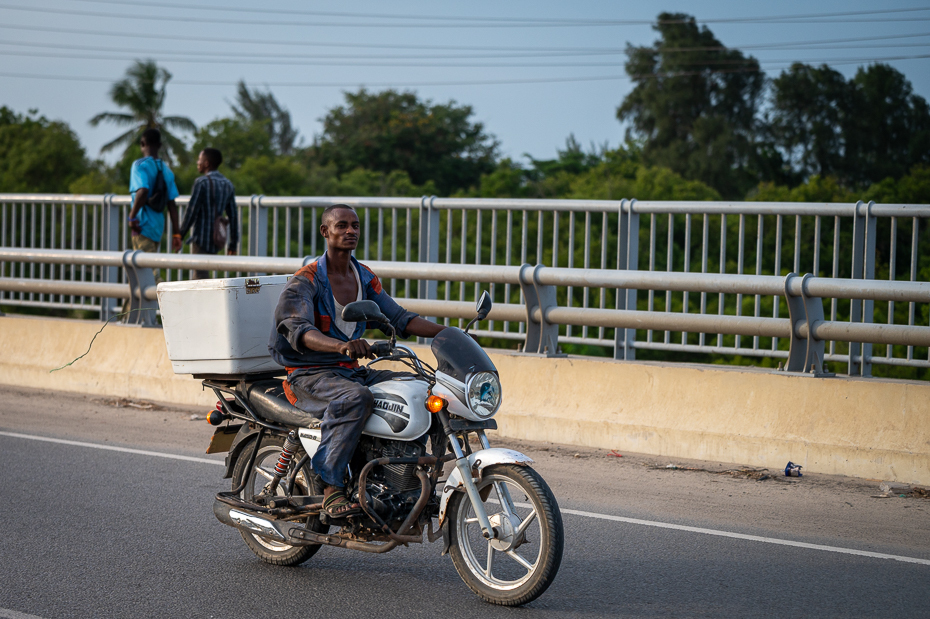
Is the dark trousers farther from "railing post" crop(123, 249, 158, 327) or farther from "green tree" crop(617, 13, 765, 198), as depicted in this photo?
"green tree" crop(617, 13, 765, 198)

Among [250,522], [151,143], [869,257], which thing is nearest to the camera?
[250,522]

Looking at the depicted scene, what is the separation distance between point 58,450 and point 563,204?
4.46 meters

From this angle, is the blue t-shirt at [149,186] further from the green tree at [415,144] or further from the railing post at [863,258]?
the green tree at [415,144]

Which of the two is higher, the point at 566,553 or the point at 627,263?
the point at 627,263

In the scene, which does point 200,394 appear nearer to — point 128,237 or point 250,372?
point 128,237

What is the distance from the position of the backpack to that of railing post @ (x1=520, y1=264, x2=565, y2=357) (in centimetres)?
464

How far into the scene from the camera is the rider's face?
16.5 feet

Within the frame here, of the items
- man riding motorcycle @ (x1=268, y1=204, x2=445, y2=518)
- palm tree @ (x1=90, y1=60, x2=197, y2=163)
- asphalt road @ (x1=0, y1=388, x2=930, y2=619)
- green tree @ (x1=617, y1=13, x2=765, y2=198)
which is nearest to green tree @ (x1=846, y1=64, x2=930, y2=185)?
green tree @ (x1=617, y1=13, x2=765, y2=198)

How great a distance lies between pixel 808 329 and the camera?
7.31 m

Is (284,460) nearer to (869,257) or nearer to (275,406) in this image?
(275,406)

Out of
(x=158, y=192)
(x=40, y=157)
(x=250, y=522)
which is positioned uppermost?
(x=40, y=157)

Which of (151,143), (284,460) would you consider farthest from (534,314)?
(151,143)

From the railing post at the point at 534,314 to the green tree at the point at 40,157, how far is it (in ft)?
168

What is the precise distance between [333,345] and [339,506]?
2.34ft
